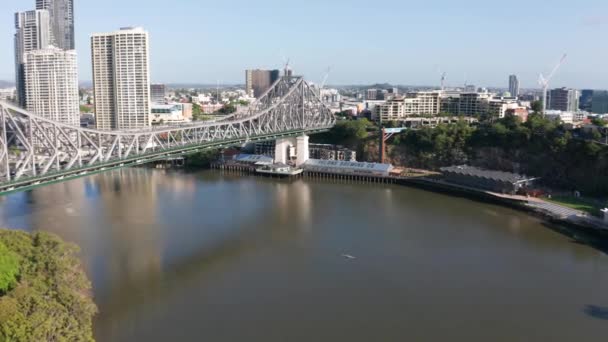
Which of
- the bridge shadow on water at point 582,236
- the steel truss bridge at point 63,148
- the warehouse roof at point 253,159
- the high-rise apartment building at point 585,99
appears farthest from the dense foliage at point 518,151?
the high-rise apartment building at point 585,99

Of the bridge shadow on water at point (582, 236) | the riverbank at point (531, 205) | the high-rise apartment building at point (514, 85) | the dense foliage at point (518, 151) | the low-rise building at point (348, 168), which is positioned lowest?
the bridge shadow on water at point (582, 236)

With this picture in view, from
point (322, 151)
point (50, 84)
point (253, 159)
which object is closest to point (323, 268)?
point (253, 159)

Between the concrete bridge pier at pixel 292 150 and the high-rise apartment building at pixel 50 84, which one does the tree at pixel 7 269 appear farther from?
the high-rise apartment building at pixel 50 84

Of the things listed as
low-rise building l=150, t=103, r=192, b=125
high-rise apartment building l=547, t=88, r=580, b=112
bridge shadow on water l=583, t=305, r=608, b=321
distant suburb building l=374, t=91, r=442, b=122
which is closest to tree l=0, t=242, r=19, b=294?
bridge shadow on water l=583, t=305, r=608, b=321

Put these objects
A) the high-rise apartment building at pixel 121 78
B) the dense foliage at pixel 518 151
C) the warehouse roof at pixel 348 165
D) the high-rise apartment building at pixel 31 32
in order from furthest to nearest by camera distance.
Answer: the high-rise apartment building at pixel 31 32
the high-rise apartment building at pixel 121 78
the warehouse roof at pixel 348 165
the dense foliage at pixel 518 151

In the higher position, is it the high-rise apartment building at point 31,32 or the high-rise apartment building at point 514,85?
the high-rise apartment building at point 31,32

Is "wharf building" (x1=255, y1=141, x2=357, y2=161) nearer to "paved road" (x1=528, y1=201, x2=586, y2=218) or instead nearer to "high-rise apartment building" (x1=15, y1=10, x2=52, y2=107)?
"paved road" (x1=528, y1=201, x2=586, y2=218)
